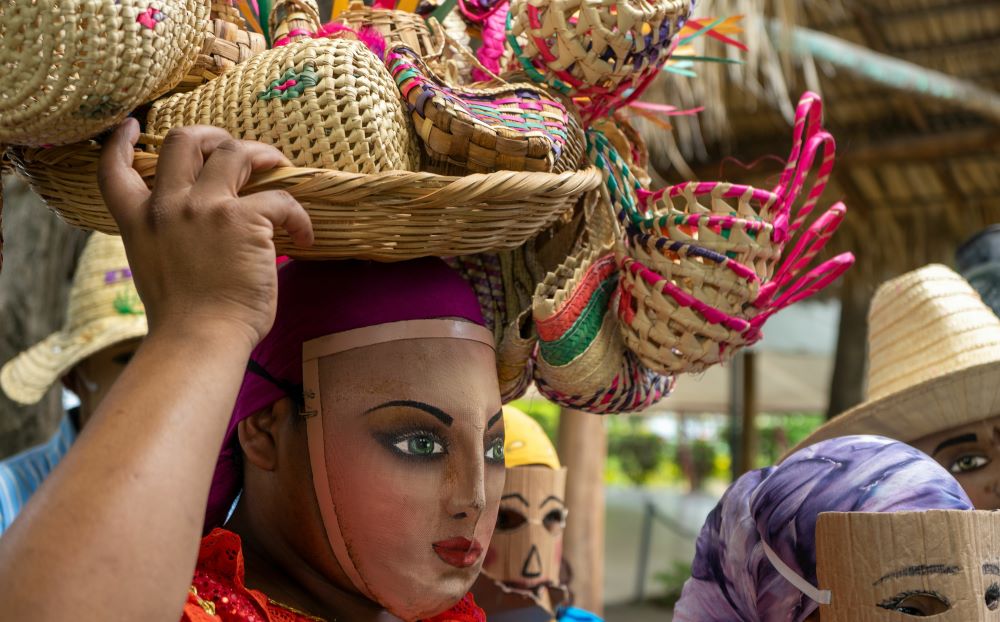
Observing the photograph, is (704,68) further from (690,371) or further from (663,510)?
(663,510)

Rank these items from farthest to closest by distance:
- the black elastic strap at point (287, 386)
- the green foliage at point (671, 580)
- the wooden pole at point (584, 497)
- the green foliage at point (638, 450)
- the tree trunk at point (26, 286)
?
1. the green foliage at point (638, 450)
2. the green foliage at point (671, 580)
3. the wooden pole at point (584, 497)
4. the tree trunk at point (26, 286)
5. the black elastic strap at point (287, 386)

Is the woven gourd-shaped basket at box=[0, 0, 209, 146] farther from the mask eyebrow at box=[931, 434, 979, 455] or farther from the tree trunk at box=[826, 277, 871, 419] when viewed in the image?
the tree trunk at box=[826, 277, 871, 419]

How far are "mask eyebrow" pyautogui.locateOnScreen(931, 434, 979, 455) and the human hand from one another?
1.73m

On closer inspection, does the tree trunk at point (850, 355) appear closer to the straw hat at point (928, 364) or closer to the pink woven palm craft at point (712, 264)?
the straw hat at point (928, 364)

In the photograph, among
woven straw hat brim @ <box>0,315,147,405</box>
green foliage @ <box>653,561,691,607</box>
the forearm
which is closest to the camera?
the forearm

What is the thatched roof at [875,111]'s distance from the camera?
4055 millimetres

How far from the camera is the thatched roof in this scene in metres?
4.05

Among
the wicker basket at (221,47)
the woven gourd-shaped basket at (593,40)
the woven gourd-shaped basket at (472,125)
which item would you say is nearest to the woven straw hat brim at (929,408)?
the woven gourd-shaped basket at (593,40)

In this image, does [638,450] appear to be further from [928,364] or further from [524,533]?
[928,364]

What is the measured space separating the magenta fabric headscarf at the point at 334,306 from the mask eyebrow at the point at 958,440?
1288 millimetres

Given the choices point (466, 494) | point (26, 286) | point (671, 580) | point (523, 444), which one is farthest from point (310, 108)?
point (671, 580)

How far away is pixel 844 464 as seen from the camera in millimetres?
1659

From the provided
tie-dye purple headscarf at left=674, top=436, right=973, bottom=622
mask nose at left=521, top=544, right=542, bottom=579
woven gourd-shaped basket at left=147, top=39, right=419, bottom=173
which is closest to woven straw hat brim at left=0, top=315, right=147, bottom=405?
mask nose at left=521, top=544, right=542, bottom=579

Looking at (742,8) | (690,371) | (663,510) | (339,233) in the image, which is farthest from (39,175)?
(663,510)
